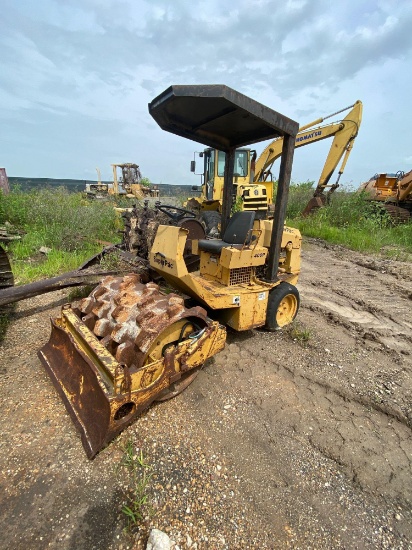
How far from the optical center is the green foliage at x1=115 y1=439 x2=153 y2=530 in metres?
1.63

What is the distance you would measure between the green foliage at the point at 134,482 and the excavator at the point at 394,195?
11829 millimetres

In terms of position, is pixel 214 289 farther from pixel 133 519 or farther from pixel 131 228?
pixel 131 228

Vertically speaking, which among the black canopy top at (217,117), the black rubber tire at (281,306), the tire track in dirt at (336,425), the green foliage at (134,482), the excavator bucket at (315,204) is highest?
the black canopy top at (217,117)

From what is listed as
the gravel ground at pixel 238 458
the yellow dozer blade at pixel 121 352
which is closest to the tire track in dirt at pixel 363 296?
the gravel ground at pixel 238 458

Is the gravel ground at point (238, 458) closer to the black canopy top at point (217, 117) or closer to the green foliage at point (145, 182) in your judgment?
the black canopy top at point (217, 117)

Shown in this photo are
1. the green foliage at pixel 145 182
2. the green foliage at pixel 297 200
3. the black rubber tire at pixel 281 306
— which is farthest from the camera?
the green foliage at pixel 145 182

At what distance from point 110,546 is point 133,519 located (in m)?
0.15

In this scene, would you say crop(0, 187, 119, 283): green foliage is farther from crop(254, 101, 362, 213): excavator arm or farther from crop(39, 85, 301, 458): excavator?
crop(254, 101, 362, 213): excavator arm

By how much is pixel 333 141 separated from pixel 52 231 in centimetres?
904

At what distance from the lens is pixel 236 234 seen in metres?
3.50

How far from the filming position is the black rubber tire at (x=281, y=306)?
3.48 metres

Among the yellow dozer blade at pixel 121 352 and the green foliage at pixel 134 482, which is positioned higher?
the yellow dozer blade at pixel 121 352

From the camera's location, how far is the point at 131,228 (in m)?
6.04

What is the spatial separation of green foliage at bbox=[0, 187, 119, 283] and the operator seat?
3.02 metres
